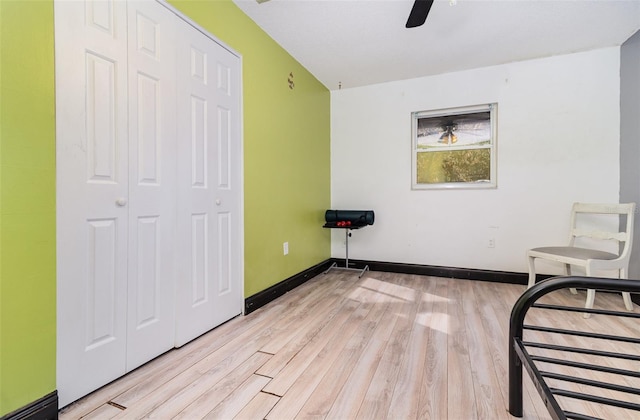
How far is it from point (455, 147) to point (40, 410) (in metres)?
3.88

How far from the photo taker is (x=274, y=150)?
273 centimetres

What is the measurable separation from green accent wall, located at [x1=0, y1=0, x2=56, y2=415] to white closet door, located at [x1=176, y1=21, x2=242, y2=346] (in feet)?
2.12

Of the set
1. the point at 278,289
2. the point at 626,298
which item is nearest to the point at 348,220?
the point at 278,289

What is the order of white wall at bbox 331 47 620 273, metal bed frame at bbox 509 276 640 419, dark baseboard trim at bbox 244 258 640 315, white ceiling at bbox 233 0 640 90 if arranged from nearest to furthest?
metal bed frame at bbox 509 276 640 419
white ceiling at bbox 233 0 640 90
dark baseboard trim at bbox 244 258 640 315
white wall at bbox 331 47 620 273

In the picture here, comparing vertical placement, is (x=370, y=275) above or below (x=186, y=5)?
below

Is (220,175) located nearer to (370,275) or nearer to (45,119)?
(45,119)

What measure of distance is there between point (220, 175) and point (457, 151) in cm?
275

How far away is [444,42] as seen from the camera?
277 cm

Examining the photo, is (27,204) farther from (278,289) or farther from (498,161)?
(498,161)

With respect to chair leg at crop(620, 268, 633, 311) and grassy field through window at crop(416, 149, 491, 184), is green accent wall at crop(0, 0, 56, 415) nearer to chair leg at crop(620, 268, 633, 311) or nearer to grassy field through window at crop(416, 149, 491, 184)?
grassy field through window at crop(416, 149, 491, 184)

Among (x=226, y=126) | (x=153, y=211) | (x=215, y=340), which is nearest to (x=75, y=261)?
(x=153, y=211)

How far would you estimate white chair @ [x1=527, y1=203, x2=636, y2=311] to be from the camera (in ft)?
7.38

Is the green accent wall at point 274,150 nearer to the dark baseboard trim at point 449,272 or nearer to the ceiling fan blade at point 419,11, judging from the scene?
the dark baseboard trim at point 449,272

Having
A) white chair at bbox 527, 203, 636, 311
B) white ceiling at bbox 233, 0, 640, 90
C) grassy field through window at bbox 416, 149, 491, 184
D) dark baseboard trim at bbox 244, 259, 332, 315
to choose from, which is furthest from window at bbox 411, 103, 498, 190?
dark baseboard trim at bbox 244, 259, 332, 315
